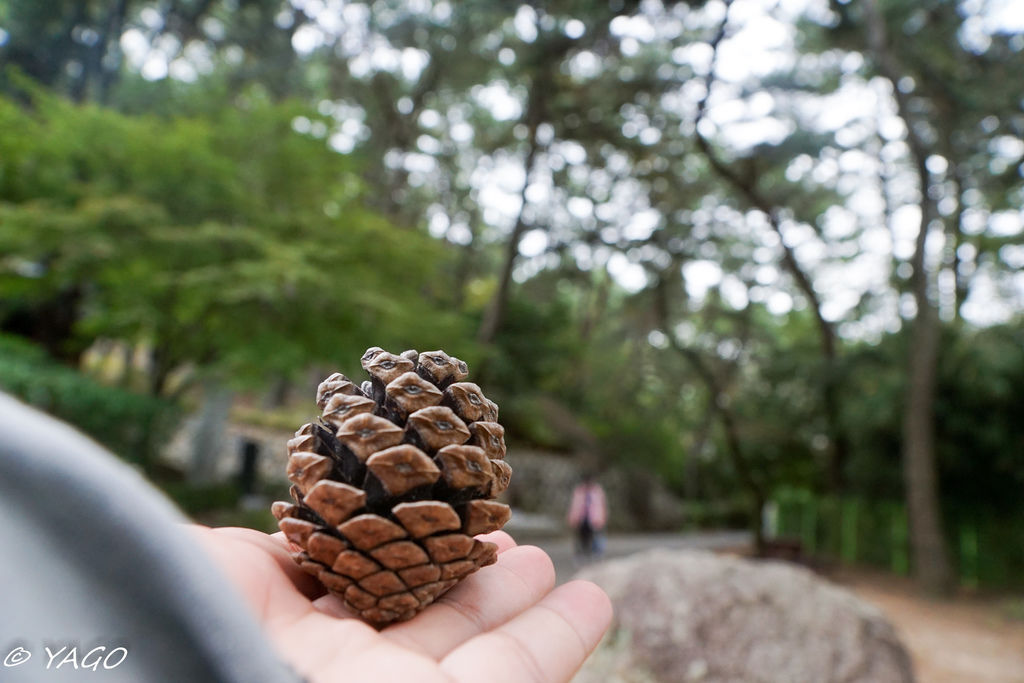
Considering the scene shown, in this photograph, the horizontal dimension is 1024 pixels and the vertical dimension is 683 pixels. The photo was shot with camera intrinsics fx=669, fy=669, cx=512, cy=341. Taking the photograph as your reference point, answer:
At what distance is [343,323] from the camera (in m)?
6.01

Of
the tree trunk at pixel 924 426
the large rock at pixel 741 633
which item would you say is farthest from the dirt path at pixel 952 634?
the large rock at pixel 741 633

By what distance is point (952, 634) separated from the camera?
8.39 metres

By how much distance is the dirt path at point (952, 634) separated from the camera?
21.2 feet

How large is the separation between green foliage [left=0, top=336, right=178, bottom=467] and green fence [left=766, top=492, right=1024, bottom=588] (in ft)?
39.0

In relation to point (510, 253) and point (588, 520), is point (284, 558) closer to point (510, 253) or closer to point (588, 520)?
point (588, 520)

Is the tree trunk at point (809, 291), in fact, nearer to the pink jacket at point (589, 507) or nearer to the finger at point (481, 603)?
the pink jacket at point (589, 507)

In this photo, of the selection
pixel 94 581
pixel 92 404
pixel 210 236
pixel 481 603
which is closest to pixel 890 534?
pixel 210 236

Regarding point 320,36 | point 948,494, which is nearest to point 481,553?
point 320,36

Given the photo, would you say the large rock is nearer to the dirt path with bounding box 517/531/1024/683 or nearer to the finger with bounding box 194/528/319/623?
the dirt path with bounding box 517/531/1024/683

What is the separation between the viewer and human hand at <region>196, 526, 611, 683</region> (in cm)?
88

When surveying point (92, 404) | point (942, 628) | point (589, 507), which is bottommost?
point (942, 628)

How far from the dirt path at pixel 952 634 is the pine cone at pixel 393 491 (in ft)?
20.2

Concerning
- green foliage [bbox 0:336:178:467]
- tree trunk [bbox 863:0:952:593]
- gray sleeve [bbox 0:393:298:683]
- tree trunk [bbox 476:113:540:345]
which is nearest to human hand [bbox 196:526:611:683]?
gray sleeve [bbox 0:393:298:683]

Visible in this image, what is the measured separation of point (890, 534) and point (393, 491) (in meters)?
15.6
